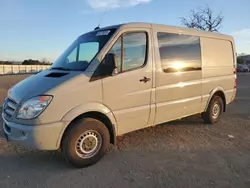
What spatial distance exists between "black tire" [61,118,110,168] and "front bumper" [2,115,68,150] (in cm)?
14

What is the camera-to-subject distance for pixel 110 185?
11.7ft

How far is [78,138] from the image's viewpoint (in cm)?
414

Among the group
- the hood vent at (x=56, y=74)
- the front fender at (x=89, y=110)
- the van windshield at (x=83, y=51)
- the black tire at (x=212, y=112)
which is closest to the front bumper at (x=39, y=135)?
the front fender at (x=89, y=110)

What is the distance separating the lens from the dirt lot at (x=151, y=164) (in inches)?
144

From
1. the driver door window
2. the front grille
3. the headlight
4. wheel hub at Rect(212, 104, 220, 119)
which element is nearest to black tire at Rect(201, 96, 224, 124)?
wheel hub at Rect(212, 104, 220, 119)

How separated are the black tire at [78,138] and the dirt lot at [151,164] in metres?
0.12

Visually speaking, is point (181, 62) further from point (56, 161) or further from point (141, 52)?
point (56, 161)

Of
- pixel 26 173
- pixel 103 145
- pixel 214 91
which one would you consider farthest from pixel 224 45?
pixel 26 173

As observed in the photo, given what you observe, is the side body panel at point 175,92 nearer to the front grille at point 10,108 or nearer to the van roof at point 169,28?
the van roof at point 169,28

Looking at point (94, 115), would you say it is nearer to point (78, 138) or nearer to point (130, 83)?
point (78, 138)

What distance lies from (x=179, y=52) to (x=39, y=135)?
11.4 ft

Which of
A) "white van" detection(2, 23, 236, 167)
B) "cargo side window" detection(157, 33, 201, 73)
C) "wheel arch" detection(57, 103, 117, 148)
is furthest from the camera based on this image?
"cargo side window" detection(157, 33, 201, 73)

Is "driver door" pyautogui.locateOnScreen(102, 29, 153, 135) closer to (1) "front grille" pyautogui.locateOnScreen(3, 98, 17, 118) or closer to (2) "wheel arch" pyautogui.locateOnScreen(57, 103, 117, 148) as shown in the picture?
(2) "wheel arch" pyautogui.locateOnScreen(57, 103, 117, 148)

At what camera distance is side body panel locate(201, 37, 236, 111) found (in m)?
6.41
